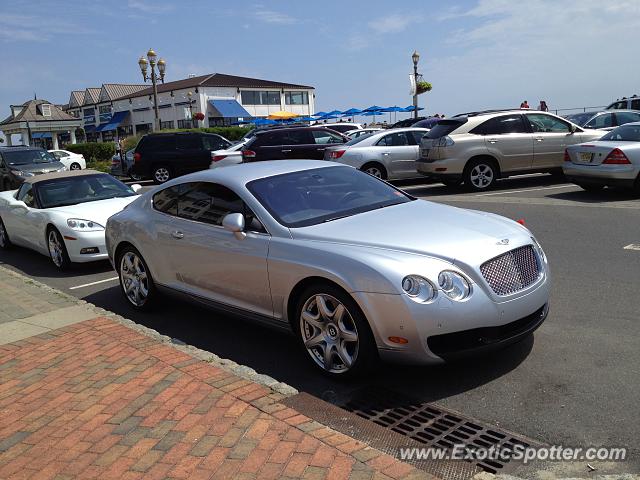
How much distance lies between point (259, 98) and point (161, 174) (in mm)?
51496

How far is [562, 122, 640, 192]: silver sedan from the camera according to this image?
10992 mm

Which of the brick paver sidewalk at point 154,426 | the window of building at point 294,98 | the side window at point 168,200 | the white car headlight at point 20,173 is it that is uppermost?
the window of building at point 294,98

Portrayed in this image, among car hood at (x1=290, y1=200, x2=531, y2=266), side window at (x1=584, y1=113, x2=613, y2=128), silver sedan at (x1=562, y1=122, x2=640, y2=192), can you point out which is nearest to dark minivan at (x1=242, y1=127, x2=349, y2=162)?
side window at (x1=584, y1=113, x2=613, y2=128)

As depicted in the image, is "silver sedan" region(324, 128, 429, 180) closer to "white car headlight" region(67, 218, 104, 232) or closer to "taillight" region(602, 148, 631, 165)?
"taillight" region(602, 148, 631, 165)

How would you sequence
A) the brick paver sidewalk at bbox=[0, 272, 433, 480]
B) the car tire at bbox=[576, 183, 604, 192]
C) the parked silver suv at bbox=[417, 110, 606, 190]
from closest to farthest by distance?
the brick paver sidewalk at bbox=[0, 272, 433, 480]
the car tire at bbox=[576, 183, 604, 192]
the parked silver suv at bbox=[417, 110, 606, 190]

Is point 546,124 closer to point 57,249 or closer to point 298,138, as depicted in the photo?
point 298,138

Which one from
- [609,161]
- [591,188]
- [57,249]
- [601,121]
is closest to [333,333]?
[57,249]

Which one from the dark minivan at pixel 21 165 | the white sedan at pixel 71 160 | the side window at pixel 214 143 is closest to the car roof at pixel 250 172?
the side window at pixel 214 143

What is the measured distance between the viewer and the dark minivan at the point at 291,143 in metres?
17.5

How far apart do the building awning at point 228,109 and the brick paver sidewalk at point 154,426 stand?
62222 millimetres

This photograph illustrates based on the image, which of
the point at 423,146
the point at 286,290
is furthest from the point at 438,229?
the point at 423,146

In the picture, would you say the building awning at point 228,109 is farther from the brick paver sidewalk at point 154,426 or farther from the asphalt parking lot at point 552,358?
the brick paver sidewalk at point 154,426

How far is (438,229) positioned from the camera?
14.5 ft

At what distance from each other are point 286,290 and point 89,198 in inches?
243
